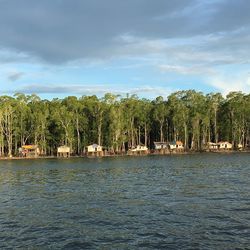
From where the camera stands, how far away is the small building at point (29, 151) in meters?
130

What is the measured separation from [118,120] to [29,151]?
29.4 meters

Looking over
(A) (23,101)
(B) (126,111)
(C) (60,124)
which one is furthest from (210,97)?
(A) (23,101)

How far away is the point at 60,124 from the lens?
132 m

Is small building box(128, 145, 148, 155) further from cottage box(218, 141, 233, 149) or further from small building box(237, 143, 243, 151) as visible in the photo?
small building box(237, 143, 243, 151)

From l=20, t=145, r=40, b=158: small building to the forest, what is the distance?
2234 mm

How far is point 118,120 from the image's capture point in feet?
438

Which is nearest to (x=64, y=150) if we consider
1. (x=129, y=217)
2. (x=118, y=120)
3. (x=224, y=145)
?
(x=118, y=120)

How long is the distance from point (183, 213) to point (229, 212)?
9.38 feet

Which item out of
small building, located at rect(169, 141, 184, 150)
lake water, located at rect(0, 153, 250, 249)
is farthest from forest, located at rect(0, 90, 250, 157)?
lake water, located at rect(0, 153, 250, 249)

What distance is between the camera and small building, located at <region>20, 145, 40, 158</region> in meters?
130

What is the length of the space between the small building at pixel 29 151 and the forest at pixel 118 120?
7.33 feet

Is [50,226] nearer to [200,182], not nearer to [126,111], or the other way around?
[200,182]

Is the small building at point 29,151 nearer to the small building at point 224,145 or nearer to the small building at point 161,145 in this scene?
the small building at point 161,145

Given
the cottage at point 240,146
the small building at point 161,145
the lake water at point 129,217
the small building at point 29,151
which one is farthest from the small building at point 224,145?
the lake water at point 129,217
